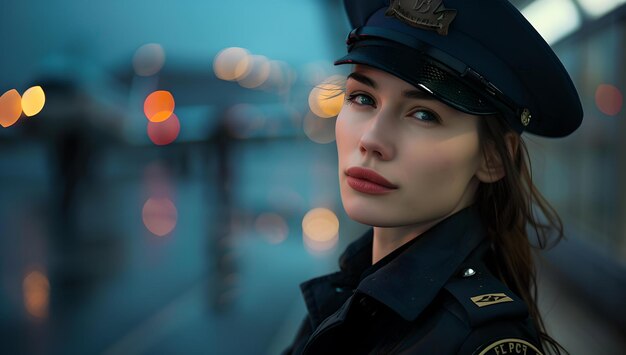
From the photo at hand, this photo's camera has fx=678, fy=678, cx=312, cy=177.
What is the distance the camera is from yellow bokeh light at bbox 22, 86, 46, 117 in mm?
12469

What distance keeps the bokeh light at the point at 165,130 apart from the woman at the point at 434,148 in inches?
1031

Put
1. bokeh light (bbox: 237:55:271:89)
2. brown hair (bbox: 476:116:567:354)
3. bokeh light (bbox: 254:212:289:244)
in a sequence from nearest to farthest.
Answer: brown hair (bbox: 476:116:567:354) → bokeh light (bbox: 254:212:289:244) → bokeh light (bbox: 237:55:271:89)

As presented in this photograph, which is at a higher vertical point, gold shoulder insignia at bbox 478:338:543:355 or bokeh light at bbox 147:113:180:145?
bokeh light at bbox 147:113:180:145

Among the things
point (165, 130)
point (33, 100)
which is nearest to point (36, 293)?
point (33, 100)

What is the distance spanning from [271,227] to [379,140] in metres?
8.04

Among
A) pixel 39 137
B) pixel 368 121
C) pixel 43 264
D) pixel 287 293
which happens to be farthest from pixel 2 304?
pixel 39 137

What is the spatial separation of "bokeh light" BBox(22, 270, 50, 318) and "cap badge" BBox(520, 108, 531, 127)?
4.69 meters

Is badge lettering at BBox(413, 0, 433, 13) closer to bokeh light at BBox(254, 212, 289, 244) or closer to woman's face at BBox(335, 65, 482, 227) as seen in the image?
woman's face at BBox(335, 65, 482, 227)

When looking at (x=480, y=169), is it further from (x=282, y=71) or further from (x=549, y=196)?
(x=282, y=71)

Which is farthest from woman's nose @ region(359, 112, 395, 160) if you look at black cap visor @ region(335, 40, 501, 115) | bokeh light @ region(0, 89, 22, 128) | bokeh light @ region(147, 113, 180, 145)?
bokeh light @ region(147, 113, 180, 145)

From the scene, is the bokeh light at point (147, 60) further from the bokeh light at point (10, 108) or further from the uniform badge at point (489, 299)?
the uniform badge at point (489, 299)

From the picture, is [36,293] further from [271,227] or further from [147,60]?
[147,60]

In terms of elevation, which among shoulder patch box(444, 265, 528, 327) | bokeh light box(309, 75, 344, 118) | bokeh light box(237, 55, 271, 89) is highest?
bokeh light box(237, 55, 271, 89)

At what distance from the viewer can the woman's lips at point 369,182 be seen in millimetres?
1455
